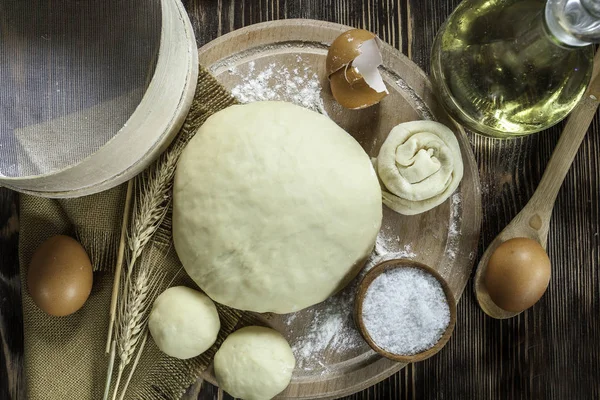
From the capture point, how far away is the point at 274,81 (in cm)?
126

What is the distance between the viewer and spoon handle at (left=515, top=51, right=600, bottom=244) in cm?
127

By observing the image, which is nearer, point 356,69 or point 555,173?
point 356,69

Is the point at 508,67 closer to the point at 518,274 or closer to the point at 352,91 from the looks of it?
the point at 352,91

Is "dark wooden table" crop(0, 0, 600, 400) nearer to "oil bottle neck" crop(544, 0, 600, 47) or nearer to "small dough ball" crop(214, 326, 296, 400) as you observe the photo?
"small dough ball" crop(214, 326, 296, 400)

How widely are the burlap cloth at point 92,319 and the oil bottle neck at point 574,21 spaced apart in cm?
66

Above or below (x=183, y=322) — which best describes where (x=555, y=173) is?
above

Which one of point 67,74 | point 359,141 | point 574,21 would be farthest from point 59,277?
point 574,21

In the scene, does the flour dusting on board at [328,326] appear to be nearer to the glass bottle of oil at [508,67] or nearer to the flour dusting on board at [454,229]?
the flour dusting on board at [454,229]

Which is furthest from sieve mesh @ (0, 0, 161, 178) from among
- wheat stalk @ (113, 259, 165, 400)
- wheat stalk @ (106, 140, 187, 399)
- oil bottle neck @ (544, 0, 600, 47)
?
oil bottle neck @ (544, 0, 600, 47)

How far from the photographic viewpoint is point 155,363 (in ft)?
3.98

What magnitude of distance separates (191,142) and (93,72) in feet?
0.83

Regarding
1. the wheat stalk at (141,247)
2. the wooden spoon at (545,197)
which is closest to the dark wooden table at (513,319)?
the wooden spoon at (545,197)

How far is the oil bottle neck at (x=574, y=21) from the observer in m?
0.89

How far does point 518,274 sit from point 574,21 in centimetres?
54
